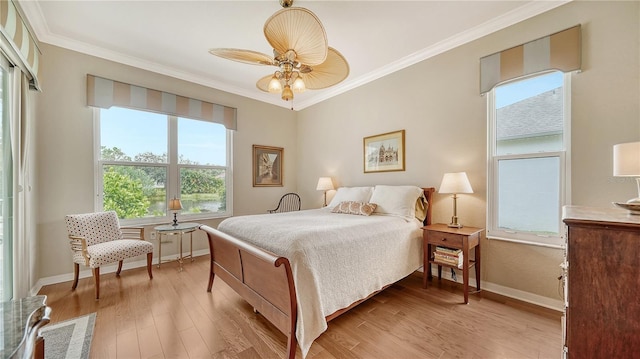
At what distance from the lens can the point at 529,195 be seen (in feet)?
7.92

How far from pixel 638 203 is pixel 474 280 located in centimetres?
183

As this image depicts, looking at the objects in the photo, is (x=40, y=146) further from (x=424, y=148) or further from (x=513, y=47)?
(x=513, y=47)

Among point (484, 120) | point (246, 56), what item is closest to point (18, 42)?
point (246, 56)

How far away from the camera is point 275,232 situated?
1.94 m

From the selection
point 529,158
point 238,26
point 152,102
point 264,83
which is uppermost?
point 238,26

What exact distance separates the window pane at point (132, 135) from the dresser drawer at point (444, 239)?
12.6 feet

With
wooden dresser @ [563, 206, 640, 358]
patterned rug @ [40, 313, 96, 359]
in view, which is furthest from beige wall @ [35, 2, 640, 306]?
wooden dresser @ [563, 206, 640, 358]

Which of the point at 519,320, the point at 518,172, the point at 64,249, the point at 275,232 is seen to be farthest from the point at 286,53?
the point at 64,249

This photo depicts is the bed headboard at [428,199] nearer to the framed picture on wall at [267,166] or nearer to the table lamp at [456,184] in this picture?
the table lamp at [456,184]

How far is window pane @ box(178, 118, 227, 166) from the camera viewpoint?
12.6ft

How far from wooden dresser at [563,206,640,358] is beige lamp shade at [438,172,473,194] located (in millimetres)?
1622

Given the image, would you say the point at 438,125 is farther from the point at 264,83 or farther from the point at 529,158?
the point at 264,83

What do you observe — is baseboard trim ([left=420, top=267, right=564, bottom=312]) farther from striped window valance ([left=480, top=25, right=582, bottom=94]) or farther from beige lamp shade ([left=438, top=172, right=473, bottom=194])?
striped window valance ([left=480, top=25, right=582, bottom=94])

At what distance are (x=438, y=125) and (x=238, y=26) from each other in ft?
8.58
